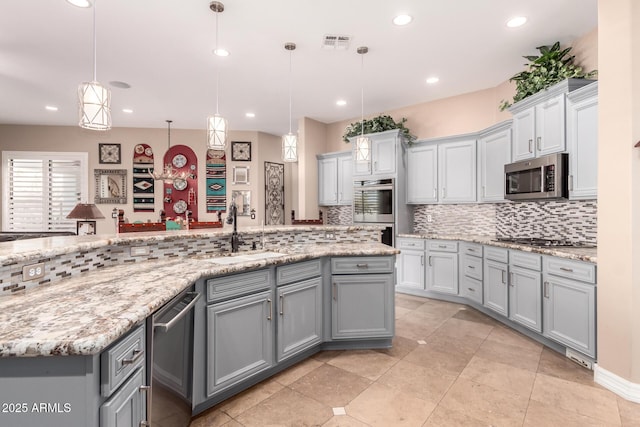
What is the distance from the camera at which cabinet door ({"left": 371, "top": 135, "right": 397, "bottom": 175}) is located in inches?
190

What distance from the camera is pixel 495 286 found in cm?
351

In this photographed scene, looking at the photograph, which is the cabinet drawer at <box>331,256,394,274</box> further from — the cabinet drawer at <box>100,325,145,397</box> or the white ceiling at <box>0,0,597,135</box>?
the white ceiling at <box>0,0,597,135</box>

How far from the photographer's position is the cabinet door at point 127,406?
0.98 m

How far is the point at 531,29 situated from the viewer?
3.04 metres

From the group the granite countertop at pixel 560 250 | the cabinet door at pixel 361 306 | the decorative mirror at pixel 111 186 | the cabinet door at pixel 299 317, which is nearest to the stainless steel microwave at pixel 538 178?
the granite countertop at pixel 560 250

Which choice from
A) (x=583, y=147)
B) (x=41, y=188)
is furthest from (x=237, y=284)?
(x=41, y=188)

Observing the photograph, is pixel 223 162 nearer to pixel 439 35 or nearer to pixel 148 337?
pixel 439 35

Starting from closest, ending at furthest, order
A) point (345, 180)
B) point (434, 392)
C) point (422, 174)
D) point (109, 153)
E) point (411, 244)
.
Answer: point (434, 392), point (411, 244), point (422, 174), point (345, 180), point (109, 153)

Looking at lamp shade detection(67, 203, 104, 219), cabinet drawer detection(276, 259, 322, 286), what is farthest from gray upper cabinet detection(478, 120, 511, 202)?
lamp shade detection(67, 203, 104, 219)

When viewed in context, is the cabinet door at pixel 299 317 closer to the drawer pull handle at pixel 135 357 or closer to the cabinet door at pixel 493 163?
the drawer pull handle at pixel 135 357

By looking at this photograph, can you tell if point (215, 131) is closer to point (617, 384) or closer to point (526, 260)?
point (526, 260)

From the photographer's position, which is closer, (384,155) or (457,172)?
(457,172)

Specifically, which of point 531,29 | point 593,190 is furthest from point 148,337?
point 531,29

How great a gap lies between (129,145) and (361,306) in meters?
6.04
